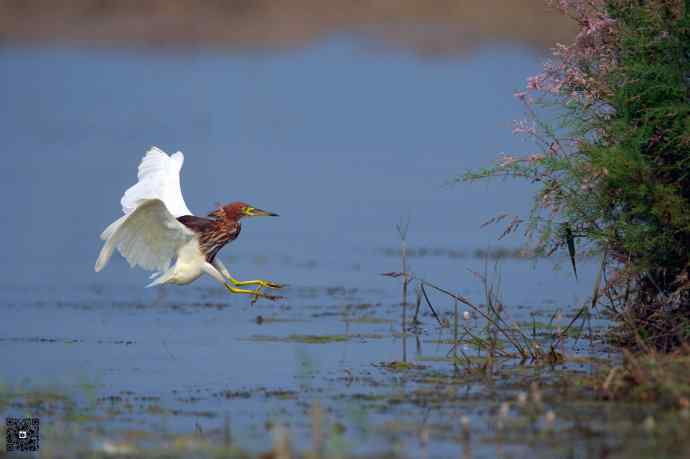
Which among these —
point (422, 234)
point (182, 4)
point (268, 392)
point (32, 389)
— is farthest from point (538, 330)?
point (182, 4)

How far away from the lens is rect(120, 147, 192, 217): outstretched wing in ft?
34.3

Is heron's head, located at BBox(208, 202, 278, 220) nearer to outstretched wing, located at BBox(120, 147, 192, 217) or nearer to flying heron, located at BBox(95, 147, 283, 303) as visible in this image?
flying heron, located at BBox(95, 147, 283, 303)

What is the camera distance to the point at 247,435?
705 centimetres

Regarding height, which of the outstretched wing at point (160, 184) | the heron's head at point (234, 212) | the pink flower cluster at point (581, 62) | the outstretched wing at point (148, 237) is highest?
the pink flower cluster at point (581, 62)

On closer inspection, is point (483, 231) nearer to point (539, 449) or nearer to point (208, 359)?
point (208, 359)

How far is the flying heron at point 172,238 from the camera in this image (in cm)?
917

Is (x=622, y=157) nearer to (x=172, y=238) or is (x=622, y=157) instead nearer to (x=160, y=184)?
(x=172, y=238)

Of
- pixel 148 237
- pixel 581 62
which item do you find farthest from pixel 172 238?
pixel 581 62

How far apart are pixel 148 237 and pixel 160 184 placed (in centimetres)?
113

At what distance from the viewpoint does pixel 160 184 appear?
34.8ft

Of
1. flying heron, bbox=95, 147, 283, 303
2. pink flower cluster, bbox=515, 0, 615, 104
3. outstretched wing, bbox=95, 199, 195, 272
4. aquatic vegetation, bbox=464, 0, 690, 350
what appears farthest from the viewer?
pink flower cluster, bbox=515, 0, 615, 104

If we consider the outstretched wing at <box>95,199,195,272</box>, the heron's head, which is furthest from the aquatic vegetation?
the outstretched wing at <box>95,199,195,272</box>

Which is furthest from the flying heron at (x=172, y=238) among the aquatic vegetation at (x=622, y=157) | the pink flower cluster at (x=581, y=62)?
the pink flower cluster at (x=581, y=62)

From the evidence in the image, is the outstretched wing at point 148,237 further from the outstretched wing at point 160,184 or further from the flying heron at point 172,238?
the outstretched wing at point 160,184
